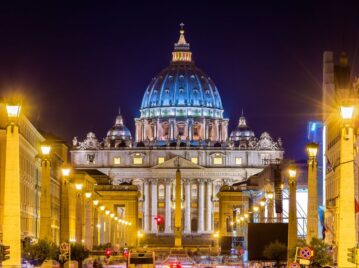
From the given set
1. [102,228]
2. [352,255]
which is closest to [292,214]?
[352,255]

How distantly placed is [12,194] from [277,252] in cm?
3101

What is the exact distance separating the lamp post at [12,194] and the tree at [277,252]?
30407mm

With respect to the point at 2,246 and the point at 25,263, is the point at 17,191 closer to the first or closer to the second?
the point at 2,246

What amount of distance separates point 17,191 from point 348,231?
8227mm

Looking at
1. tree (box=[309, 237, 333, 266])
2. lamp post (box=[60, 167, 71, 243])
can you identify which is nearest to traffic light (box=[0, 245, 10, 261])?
tree (box=[309, 237, 333, 266])

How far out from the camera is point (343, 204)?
31.1 meters

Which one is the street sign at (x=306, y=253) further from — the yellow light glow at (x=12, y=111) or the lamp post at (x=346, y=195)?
the yellow light glow at (x=12, y=111)

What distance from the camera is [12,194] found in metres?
31.8

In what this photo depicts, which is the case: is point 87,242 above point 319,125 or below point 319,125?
below

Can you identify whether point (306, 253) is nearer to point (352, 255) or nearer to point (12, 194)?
point (352, 255)

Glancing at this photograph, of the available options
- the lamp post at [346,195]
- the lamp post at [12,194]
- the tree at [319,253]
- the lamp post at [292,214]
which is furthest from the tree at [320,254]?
the lamp post at [12,194]

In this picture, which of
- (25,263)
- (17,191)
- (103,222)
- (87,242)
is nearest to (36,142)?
(87,242)

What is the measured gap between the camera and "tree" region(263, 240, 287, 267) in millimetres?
61125

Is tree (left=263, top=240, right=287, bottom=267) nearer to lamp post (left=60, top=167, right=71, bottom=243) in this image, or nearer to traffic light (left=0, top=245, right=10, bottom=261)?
lamp post (left=60, top=167, right=71, bottom=243)
